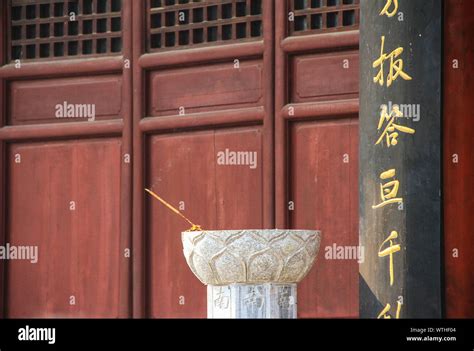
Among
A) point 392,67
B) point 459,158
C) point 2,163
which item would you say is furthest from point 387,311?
point 2,163

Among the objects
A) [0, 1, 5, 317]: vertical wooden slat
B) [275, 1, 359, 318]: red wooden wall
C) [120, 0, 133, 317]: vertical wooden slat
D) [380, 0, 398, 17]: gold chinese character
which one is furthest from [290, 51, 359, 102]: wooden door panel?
[0, 1, 5, 317]: vertical wooden slat

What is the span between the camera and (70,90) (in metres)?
11.6

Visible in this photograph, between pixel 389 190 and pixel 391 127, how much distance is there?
36 cm

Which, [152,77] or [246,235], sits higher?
[152,77]

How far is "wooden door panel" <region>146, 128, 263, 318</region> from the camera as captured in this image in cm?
1086

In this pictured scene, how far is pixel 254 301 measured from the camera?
8.95 m

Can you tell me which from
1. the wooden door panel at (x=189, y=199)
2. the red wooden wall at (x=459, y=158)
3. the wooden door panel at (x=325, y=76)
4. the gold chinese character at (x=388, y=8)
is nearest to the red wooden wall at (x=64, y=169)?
the wooden door panel at (x=189, y=199)

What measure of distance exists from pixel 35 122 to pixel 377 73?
12.5 feet

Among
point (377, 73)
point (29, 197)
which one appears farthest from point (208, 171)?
point (377, 73)

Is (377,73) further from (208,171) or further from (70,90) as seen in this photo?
(70,90)

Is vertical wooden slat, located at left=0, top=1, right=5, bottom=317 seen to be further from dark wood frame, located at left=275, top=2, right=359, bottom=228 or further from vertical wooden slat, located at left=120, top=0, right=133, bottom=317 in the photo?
dark wood frame, located at left=275, top=2, right=359, bottom=228

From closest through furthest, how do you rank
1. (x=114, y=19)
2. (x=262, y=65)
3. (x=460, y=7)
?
Result: (x=460, y=7)
(x=262, y=65)
(x=114, y=19)

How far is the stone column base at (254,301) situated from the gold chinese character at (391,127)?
1.09 meters

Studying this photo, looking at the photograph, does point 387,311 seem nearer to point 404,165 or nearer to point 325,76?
point 404,165
